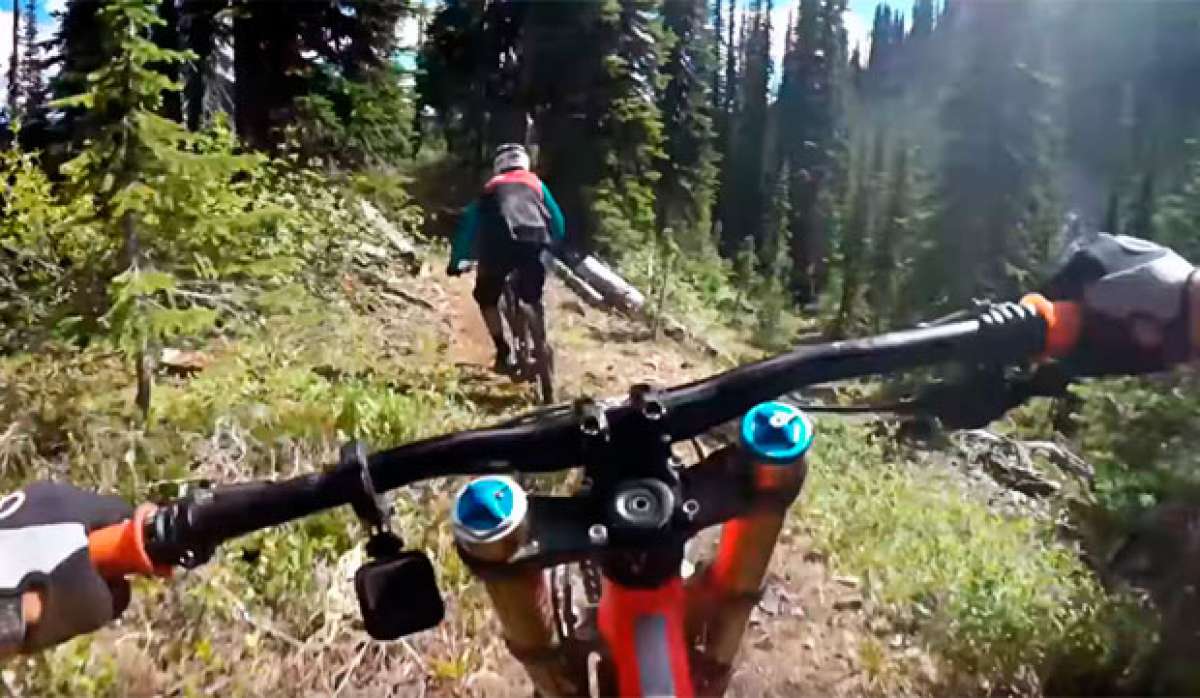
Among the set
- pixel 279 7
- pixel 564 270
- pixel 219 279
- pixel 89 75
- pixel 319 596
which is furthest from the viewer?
pixel 564 270

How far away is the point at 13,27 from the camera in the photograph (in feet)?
163

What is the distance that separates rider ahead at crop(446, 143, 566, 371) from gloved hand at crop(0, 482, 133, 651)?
8.02 meters

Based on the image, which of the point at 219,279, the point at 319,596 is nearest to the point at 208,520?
the point at 319,596

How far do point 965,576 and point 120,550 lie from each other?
Answer: 487cm

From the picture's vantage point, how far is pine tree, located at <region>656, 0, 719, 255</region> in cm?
3584

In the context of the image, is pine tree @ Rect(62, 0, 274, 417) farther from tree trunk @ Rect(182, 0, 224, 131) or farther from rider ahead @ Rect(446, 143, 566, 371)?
tree trunk @ Rect(182, 0, 224, 131)

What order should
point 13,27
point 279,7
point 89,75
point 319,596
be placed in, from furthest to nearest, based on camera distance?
point 13,27, point 279,7, point 89,75, point 319,596

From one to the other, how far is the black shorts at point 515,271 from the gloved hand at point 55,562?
817 centimetres

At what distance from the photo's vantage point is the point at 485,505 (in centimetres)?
139

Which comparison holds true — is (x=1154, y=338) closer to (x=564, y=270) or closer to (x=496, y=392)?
(x=496, y=392)

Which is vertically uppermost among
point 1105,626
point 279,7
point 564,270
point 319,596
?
point 279,7

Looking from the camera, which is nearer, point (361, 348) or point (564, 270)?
point (361, 348)

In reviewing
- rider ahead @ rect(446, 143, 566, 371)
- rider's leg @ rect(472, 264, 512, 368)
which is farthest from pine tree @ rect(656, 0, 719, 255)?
rider ahead @ rect(446, 143, 566, 371)

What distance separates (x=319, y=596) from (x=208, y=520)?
321 cm
